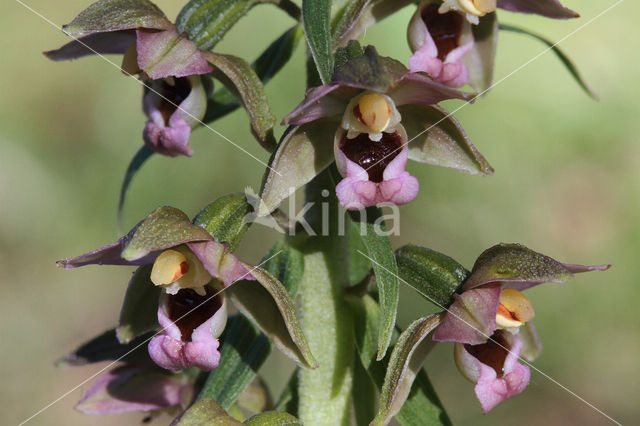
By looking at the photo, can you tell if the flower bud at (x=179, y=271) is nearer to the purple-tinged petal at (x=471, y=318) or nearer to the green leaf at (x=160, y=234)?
the green leaf at (x=160, y=234)

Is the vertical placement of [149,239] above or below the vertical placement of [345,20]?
below

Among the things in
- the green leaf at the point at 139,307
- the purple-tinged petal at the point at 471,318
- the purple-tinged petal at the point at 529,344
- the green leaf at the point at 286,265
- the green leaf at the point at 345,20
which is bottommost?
the purple-tinged petal at the point at 529,344

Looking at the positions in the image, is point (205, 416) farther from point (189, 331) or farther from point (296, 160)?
point (296, 160)

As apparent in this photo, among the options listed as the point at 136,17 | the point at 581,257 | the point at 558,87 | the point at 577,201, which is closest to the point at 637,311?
the point at 581,257

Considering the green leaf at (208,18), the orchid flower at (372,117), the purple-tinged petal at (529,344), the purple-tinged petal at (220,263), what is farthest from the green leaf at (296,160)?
the purple-tinged petal at (529,344)

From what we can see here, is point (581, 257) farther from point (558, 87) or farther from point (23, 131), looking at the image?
point (23, 131)

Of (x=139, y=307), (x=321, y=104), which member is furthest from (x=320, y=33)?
(x=139, y=307)

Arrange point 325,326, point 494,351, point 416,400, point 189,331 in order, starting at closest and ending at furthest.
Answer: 1. point 189,331
2. point 494,351
3. point 416,400
4. point 325,326
